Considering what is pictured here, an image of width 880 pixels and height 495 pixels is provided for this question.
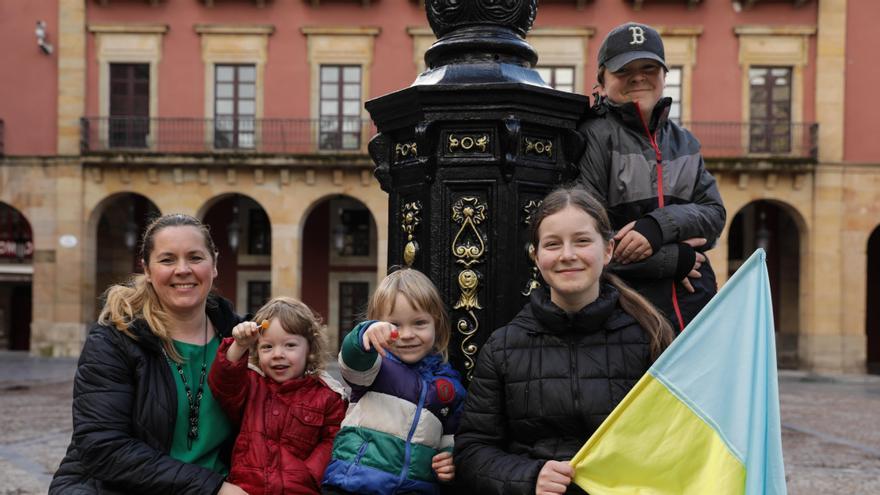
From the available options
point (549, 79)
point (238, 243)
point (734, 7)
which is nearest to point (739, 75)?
point (734, 7)

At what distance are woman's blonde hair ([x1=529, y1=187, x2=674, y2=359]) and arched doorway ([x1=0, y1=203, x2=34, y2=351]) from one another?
23939 millimetres

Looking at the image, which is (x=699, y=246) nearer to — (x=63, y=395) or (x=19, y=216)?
(x=63, y=395)

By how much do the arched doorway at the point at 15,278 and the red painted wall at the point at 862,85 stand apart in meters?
→ 22.5

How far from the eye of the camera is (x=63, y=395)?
44.6 ft

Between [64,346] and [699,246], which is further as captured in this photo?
[64,346]

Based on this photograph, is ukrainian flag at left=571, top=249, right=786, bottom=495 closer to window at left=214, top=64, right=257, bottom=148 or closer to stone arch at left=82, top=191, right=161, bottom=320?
window at left=214, top=64, right=257, bottom=148

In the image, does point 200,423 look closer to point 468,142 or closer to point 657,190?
point 468,142

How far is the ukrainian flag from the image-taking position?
99.6 inches

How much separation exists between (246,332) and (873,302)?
25.3m

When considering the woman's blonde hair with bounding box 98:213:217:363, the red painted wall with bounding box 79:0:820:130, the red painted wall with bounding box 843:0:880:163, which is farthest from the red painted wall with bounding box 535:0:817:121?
the woman's blonde hair with bounding box 98:213:217:363

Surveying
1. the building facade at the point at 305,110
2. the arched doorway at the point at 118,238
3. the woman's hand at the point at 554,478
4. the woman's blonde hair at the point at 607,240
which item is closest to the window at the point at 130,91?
the building facade at the point at 305,110

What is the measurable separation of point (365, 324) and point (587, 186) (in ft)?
3.66

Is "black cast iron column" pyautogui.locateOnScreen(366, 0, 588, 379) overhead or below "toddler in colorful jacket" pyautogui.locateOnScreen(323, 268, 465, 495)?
overhead

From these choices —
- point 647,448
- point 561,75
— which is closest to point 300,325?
point 647,448
